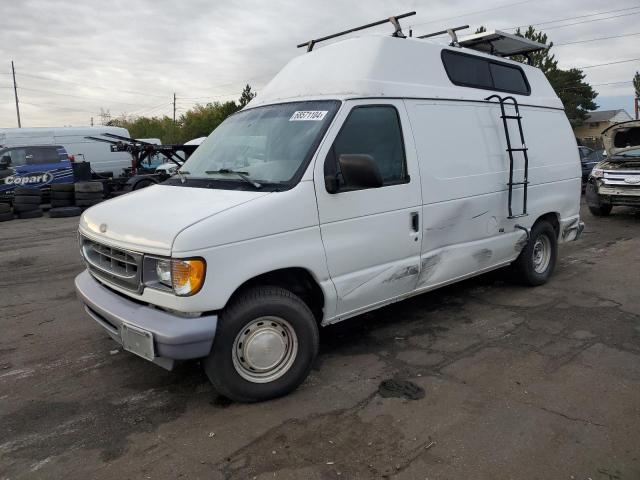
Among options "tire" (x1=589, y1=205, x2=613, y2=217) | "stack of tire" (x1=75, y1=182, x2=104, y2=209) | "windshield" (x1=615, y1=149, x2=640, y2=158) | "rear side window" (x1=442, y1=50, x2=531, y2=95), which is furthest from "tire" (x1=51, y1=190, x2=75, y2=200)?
"windshield" (x1=615, y1=149, x2=640, y2=158)

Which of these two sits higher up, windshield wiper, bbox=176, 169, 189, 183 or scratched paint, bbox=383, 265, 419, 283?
windshield wiper, bbox=176, 169, 189, 183

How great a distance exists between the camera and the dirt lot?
114 inches

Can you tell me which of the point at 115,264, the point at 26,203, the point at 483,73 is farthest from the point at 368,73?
the point at 26,203

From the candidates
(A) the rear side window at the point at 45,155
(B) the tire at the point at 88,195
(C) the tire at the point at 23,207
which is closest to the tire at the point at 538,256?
(B) the tire at the point at 88,195

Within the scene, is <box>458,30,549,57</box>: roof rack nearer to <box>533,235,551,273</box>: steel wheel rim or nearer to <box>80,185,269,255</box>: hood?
<box>533,235,551,273</box>: steel wheel rim

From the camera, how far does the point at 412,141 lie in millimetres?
4348

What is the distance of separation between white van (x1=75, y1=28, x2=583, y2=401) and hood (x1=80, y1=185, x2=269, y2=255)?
0.01 meters

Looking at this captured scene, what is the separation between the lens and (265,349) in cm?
350

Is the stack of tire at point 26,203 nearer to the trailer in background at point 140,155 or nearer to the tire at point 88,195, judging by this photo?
the tire at point 88,195

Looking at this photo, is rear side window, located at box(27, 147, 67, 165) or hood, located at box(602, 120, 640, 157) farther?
rear side window, located at box(27, 147, 67, 165)

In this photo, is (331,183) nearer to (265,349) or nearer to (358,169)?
(358,169)

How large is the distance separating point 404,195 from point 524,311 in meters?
2.15

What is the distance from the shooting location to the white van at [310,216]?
321 cm

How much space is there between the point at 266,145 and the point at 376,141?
2.87ft
